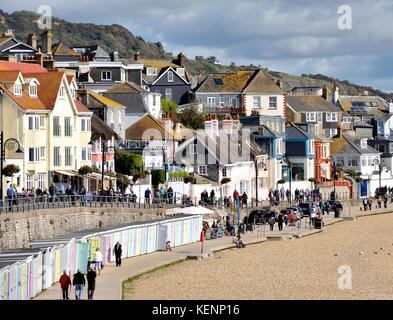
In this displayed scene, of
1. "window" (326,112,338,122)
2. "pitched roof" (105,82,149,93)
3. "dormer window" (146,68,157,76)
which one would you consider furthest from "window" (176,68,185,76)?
"pitched roof" (105,82,149,93)

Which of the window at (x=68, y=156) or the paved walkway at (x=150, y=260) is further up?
the window at (x=68, y=156)

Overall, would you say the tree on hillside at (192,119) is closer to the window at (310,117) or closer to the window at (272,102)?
the window at (272,102)

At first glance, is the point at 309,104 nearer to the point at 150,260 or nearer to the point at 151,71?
the point at 151,71

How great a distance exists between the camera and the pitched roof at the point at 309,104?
129m

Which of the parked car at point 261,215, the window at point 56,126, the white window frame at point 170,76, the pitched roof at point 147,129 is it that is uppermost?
the white window frame at point 170,76

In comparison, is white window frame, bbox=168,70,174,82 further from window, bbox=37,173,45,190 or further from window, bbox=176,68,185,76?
window, bbox=37,173,45,190

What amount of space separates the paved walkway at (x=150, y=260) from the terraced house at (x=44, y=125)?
29.5 ft

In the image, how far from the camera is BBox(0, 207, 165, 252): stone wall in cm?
4769

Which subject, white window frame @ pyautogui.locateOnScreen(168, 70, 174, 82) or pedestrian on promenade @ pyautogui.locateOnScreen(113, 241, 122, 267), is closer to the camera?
pedestrian on promenade @ pyautogui.locateOnScreen(113, 241, 122, 267)

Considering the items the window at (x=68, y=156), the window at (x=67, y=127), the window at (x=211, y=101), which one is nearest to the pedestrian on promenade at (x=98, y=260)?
the window at (x=68, y=156)

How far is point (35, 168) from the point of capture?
66.6 m

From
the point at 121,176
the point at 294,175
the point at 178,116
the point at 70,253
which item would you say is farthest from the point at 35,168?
the point at 294,175

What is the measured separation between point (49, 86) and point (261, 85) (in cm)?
4903

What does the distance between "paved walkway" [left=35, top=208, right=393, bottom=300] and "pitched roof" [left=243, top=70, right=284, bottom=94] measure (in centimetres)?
3323
